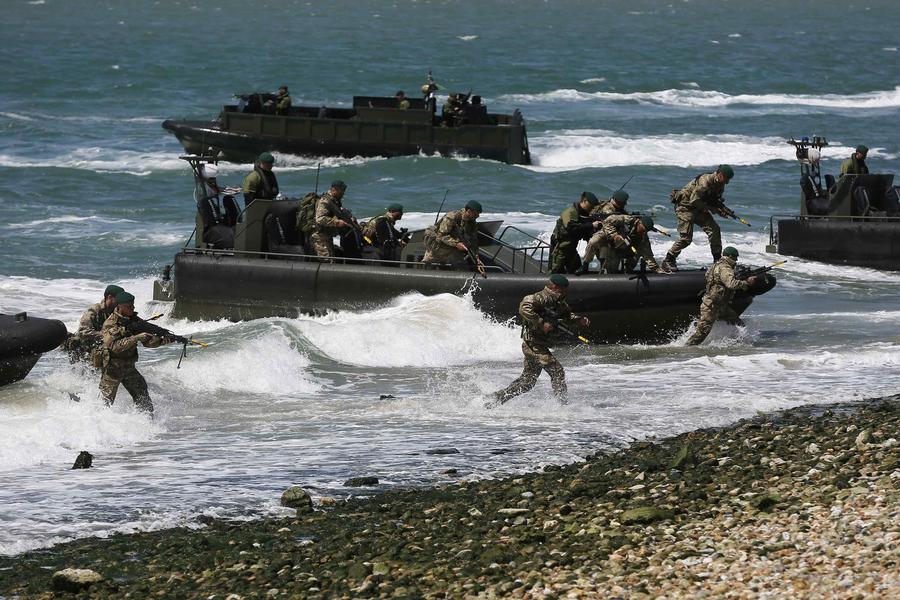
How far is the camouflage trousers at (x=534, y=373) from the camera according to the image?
15.5 metres

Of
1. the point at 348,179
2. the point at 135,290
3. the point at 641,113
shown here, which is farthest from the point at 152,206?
the point at 641,113

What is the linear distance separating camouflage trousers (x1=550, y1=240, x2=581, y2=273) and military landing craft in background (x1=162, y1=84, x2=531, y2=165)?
19.1 meters

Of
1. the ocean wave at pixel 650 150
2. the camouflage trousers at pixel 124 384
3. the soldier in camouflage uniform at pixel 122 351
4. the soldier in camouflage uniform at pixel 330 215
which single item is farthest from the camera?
the ocean wave at pixel 650 150

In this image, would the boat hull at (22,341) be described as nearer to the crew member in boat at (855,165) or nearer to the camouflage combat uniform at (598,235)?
the camouflage combat uniform at (598,235)

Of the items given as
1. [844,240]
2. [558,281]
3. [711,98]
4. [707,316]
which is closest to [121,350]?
[558,281]

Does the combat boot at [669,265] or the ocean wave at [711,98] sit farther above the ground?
the ocean wave at [711,98]

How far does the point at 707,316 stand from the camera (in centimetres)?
1869

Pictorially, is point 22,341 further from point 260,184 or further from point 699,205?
point 699,205

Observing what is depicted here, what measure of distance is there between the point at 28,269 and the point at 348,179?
1215 centimetres

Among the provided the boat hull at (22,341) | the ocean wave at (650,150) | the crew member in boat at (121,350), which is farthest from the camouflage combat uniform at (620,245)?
the ocean wave at (650,150)

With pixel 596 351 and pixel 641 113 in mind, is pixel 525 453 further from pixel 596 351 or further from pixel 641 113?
pixel 641 113

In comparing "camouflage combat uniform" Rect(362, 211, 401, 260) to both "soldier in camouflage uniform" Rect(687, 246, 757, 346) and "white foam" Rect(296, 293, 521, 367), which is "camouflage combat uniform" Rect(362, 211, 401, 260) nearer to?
"white foam" Rect(296, 293, 521, 367)

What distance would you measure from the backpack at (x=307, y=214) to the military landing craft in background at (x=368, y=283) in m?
0.23

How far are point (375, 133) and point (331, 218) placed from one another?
1956 cm
